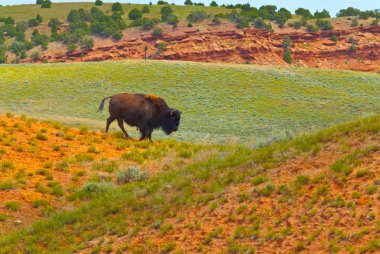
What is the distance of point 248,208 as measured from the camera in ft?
36.3

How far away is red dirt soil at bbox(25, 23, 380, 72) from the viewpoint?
338ft

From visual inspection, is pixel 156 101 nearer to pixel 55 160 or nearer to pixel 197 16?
pixel 55 160

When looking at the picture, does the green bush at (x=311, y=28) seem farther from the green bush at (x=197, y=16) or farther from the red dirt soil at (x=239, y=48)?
the green bush at (x=197, y=16)

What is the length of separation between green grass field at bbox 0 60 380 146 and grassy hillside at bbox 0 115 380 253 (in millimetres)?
22058

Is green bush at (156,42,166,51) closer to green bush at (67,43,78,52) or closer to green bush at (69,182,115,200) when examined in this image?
green bush at (67,43,78,52)

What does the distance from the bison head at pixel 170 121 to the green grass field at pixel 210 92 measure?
11918 mm

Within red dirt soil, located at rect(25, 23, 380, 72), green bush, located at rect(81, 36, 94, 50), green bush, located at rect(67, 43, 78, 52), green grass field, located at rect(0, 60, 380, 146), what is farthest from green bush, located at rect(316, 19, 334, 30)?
green grass field, located at rect(0, 60, 380, 146)

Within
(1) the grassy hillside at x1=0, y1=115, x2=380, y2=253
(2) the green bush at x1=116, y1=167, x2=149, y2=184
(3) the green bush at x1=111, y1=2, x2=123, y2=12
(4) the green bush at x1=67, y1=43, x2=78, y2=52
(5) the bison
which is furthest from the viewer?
(3) the green bush at x1=111, y1=2, x2=123, y2=12

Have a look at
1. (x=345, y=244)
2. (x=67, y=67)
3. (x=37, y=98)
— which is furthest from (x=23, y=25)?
(x=345, y=244)

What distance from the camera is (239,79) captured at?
5341 centimetres

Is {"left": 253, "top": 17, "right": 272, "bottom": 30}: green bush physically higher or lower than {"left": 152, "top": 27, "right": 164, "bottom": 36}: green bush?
higher

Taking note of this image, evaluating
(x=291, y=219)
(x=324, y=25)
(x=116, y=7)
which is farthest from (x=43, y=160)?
(x=116, y=7)

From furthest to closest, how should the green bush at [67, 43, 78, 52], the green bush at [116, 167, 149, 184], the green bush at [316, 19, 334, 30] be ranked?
the green bush at [316, 19, 334, 30] < the green bush at [67, 43, 78, 52] < the green bush at [116, 167, 149, 184]

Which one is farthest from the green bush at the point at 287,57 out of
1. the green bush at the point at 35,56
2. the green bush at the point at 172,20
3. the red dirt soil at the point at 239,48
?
the green bush at the point at 35,56
